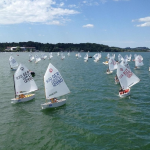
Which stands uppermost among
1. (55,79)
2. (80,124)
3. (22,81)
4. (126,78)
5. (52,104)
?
(55,79)

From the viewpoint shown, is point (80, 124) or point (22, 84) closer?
point (80, 124)

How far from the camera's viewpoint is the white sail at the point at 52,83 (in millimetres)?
30031

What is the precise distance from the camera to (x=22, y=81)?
34.4m

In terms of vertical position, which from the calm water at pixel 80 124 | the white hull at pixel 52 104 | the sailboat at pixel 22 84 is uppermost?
the sailboat at pixel 22 84

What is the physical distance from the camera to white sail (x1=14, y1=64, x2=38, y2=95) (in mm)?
33875

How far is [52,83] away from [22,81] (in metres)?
7.16

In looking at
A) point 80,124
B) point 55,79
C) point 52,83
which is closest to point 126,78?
point 55,79

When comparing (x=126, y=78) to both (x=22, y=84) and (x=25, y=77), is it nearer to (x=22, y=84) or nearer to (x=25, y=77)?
(x=25, y=77)

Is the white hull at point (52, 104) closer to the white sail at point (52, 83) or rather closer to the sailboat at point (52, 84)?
the sailboat at point (52, 84)

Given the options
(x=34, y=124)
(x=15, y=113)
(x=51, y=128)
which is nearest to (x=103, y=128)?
(x=51, y=128)

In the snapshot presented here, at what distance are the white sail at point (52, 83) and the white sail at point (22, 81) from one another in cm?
615

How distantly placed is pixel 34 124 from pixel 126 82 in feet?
64.3

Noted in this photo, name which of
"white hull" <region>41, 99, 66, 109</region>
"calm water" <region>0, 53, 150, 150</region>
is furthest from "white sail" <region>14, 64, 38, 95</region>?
"white hull" <region>41, 99, 66, 109</region>

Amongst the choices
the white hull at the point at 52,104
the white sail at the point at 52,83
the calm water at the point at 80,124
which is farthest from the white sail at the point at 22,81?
the white hull at the point at 52,104
